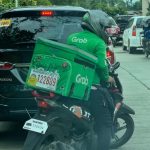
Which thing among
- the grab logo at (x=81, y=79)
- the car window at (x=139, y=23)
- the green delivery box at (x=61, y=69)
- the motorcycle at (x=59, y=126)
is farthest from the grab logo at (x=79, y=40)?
the car window at (x=139, y=23)

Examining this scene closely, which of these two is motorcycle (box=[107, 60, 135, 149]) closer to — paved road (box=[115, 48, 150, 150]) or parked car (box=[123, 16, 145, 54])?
paved road (box=[115, 48, 150, 150])

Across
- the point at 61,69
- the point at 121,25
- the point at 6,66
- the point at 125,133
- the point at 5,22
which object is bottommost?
the point at 121,25

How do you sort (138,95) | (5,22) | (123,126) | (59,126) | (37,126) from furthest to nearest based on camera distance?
(138,95) → (5,22) → (123,126) → (59,126) → (37,126)

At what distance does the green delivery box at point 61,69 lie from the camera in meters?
5.73

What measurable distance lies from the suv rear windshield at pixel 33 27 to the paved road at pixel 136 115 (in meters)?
1.45

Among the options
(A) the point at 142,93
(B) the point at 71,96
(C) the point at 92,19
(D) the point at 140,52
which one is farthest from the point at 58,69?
(D) the point at 140,52

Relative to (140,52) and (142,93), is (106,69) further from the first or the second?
(140,52)

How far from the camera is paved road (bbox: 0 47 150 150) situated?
26.3ft

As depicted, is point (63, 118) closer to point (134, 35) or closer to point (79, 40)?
point (79, 40)

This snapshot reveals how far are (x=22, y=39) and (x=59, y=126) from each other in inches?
90.5

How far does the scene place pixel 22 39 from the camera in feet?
25.8

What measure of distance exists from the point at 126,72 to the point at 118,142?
10.7 metres

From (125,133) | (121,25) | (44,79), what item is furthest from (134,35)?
(44,79)

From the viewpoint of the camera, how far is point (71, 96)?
229 inches
